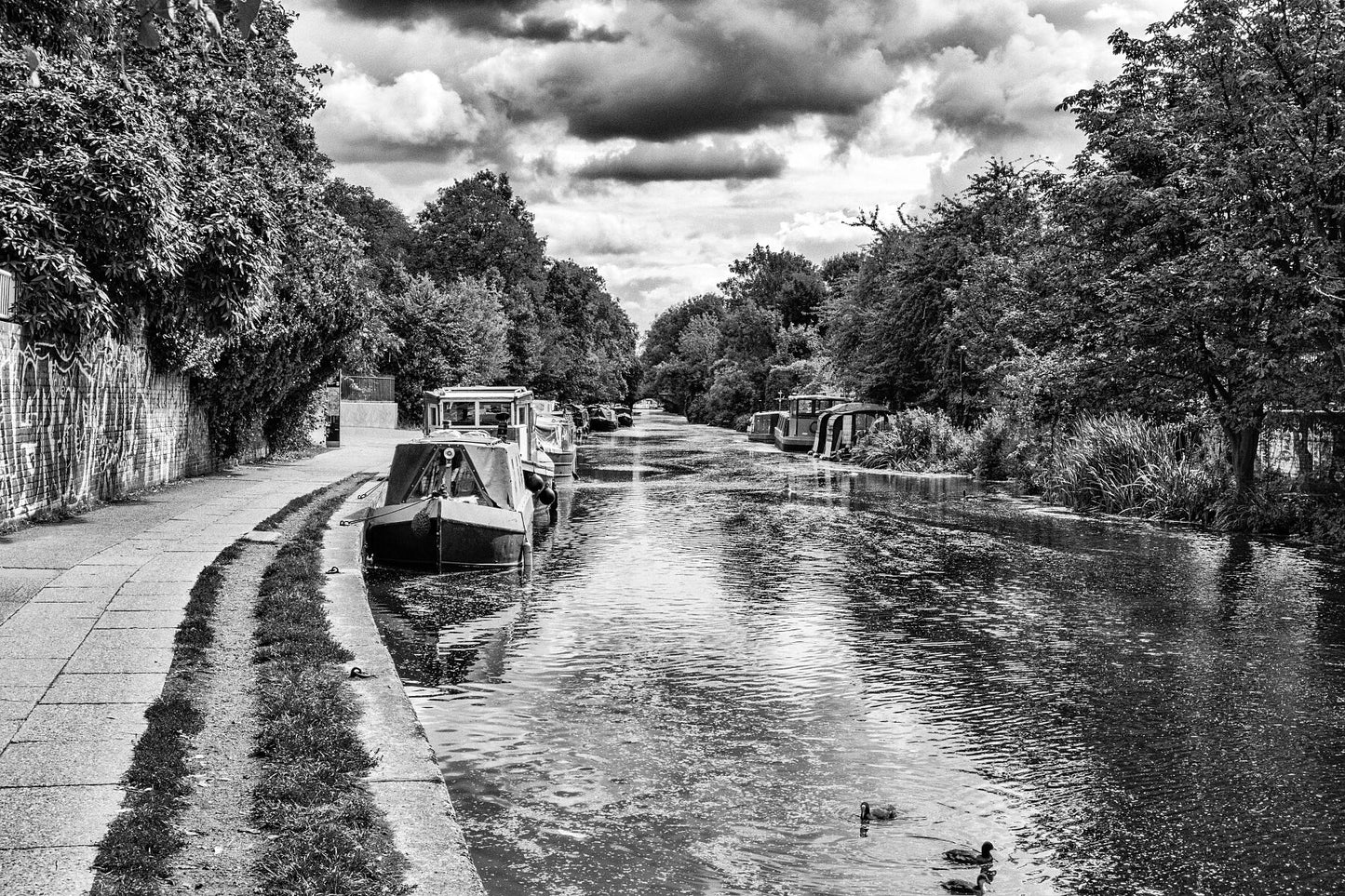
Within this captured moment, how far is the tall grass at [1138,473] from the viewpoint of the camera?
913 inches

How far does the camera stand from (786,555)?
57.2 feet

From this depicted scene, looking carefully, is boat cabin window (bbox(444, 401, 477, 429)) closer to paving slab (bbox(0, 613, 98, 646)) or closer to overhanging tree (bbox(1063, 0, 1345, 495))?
overhanging tree (bbox(1063, 0, 1345, 495))

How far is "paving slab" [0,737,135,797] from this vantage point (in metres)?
5.63

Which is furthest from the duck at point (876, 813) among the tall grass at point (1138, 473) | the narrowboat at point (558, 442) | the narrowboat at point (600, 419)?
the narrowboat at point (600, 419)

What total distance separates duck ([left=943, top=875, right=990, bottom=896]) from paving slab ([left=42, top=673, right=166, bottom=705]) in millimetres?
4566

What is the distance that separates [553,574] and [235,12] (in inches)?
399

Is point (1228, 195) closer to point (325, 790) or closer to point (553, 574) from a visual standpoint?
point (553, 574)

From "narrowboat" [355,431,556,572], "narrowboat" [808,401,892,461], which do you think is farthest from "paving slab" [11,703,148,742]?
"narrowboat" [808,401,892,461]

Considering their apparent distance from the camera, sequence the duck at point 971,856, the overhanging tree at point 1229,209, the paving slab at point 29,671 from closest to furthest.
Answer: the duck at point 971,856
the paving slab at point 29,671
the overhanging tree at point 1229,209

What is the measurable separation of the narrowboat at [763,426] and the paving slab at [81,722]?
55.7 m

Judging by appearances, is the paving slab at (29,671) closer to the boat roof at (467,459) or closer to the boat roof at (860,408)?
the boat roof at (467,459)

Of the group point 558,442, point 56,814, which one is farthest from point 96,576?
point 558,442

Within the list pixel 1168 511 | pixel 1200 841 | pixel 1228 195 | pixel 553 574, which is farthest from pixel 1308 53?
pixel 1200 841

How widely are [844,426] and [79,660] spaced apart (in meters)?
40.4
